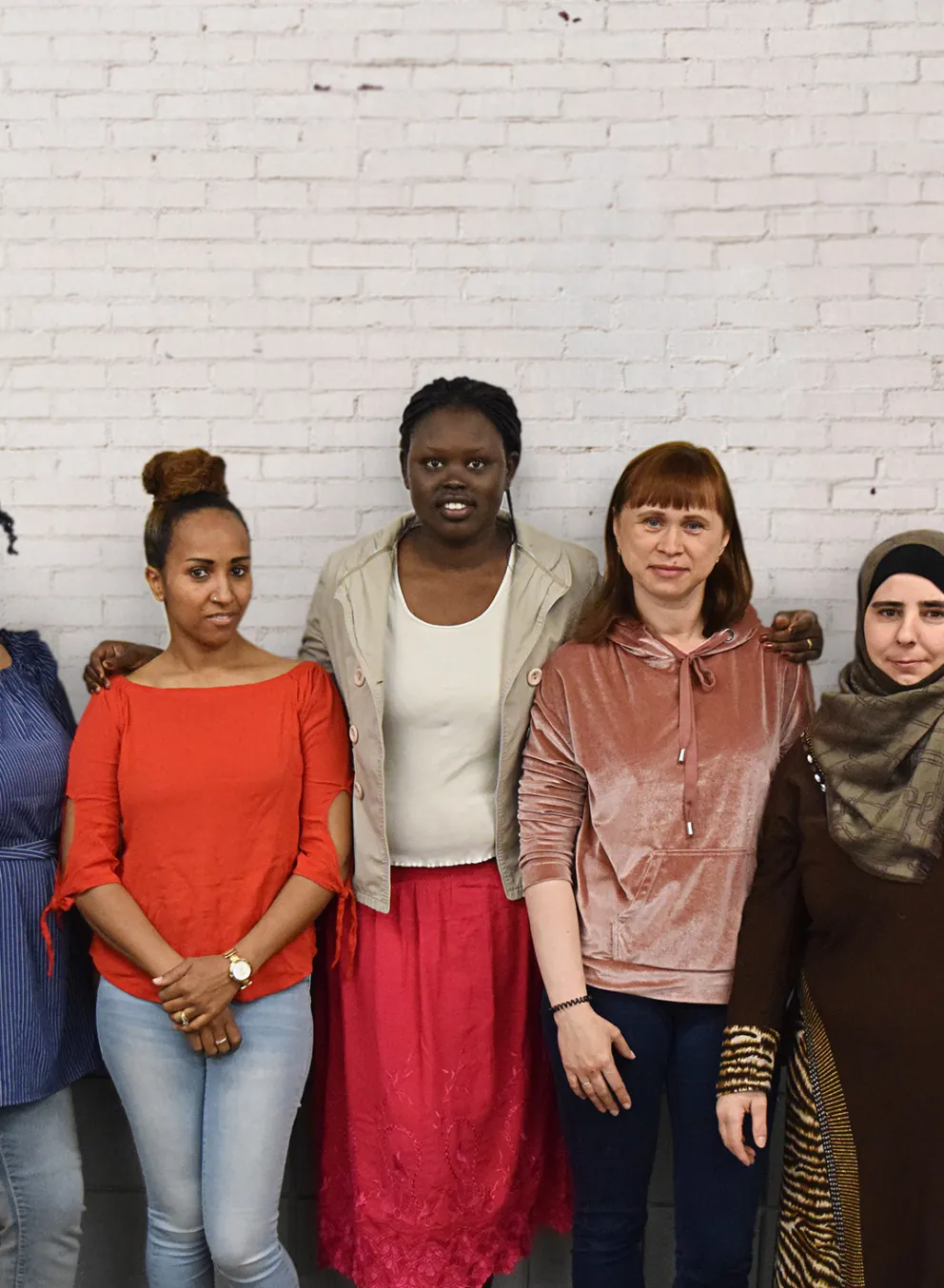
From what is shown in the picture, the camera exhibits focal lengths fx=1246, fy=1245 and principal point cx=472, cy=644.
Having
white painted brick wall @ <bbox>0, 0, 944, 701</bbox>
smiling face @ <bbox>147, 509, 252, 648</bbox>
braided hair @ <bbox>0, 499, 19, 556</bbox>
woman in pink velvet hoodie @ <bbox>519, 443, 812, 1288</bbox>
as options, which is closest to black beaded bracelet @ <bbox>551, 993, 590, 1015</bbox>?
woman in pink velvet hoodie @ <bbox>519, 443, 812, 1288</bbox>

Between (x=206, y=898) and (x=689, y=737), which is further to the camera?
(x=206, y=898)

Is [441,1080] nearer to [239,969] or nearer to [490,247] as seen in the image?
[239,969]

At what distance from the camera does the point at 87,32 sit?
2.91 meters

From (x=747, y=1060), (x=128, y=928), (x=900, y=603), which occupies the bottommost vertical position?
(x=747, y=1060)

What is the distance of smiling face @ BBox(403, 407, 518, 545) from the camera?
→ 8.26ft

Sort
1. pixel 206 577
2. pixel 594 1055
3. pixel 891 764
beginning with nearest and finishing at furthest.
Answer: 1. pixel 891 764
2. pixel 594 1055
3. pixel 206 577

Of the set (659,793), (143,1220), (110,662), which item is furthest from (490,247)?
(143,1220)

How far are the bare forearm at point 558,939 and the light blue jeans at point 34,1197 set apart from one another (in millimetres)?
1063

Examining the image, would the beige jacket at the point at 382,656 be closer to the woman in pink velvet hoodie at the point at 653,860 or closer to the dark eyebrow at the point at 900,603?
the woman in pink velvet hoodie at the point at 653,860

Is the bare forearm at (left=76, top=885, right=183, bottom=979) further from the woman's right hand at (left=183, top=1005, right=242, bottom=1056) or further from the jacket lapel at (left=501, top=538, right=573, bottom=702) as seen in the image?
the jacket lapel at (left=501, top=538, right=573, bottom=702)

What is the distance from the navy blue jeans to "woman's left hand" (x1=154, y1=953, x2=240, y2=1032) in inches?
25.1

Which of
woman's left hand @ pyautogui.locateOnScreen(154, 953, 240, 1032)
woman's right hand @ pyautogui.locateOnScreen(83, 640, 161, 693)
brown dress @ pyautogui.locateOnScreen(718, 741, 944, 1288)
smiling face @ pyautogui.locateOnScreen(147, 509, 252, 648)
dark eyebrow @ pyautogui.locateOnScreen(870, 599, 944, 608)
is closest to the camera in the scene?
brown dress @ pyautogui.locateOnScreen(718, 741, 944, 1288)

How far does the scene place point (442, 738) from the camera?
2539 mm

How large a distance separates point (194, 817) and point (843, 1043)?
1.25 m
